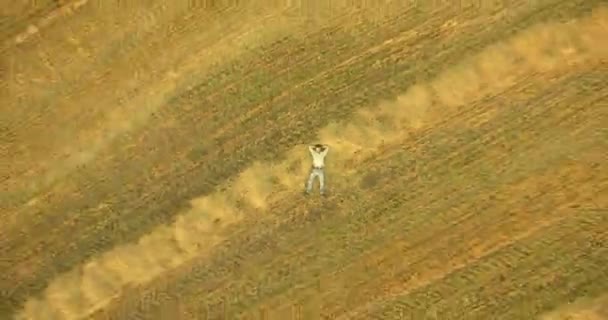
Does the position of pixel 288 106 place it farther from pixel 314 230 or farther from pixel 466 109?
pixel 466 109

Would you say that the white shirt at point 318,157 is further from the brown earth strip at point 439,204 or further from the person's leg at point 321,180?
the brown earth strip at point 439,204

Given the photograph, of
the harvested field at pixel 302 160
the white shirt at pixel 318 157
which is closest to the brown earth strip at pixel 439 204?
the harvested field at pixel 302 160

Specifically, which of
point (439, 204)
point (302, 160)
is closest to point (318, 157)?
point (302, 160)

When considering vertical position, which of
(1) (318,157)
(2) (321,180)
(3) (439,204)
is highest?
(1) (318,157)

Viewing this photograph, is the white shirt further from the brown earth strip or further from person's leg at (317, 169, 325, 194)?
the brown earth strip

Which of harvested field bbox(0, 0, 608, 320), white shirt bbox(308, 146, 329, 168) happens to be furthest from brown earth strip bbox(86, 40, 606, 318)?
white shirt bbox(308, 146, 329, 168)

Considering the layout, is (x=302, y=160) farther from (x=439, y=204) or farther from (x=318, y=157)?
(x=439, y=204)

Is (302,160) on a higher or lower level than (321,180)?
higher

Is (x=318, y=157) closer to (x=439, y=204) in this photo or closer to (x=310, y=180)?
(x=310, y=180)

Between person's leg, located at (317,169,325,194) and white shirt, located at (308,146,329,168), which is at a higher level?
white shirt, located at (308,146,329,168)
